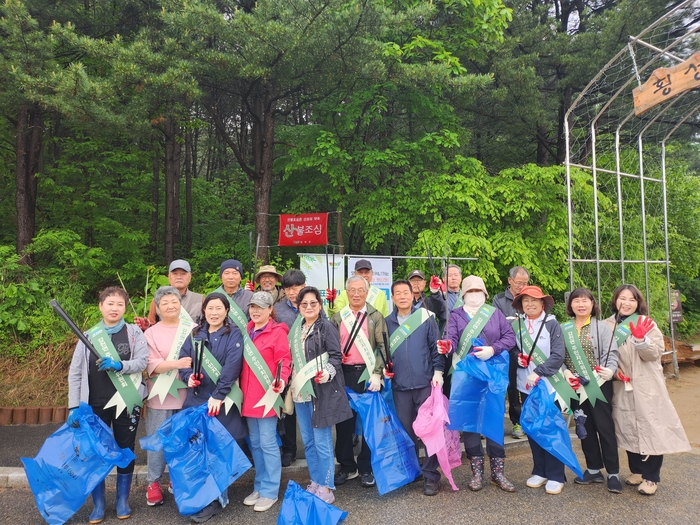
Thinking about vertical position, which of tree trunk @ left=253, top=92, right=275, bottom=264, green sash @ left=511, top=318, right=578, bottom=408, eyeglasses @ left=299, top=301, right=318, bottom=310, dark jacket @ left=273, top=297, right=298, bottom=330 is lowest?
green sash @ left=511, top=318, right=578, bottom=408

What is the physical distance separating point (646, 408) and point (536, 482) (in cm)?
102

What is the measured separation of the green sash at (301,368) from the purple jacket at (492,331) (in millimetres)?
1134

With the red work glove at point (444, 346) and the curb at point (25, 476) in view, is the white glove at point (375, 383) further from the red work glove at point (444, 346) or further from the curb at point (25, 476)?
the curb at point (25, 476)

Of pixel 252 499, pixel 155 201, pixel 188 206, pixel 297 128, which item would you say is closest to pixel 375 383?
pixel 252 499

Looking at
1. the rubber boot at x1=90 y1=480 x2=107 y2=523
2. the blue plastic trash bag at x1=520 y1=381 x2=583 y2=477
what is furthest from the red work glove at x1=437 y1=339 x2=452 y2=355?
the rubber boot at x1=90 y1=480 x2=107 y2=523

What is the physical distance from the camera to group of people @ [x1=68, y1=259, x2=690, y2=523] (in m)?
3.45

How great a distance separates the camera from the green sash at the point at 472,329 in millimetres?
3863

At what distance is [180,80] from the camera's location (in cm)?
714

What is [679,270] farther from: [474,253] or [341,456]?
[341,456]

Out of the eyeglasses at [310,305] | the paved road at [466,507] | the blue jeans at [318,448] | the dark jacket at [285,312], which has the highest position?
the eyeglasses at [310,305]

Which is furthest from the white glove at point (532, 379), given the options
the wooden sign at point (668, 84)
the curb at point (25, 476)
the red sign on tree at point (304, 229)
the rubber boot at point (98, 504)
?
the red sign on tree at point (304, 229)

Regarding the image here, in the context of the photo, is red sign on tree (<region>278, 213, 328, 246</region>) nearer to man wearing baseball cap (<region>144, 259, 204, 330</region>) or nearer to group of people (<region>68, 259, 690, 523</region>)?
man wearing baseball cap (<region>144, 259, 204, 330</region>)

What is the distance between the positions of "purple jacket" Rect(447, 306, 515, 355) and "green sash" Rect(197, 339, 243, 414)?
1.78 meters

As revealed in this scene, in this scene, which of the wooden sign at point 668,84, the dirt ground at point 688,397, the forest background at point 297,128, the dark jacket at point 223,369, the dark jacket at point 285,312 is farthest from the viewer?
the forest background at point 297,128
